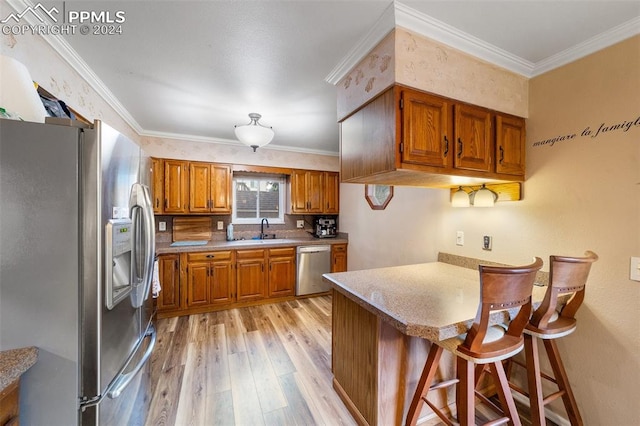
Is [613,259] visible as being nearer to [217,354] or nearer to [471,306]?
[471,306]

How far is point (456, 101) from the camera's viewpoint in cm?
145

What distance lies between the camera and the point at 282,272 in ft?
11.9

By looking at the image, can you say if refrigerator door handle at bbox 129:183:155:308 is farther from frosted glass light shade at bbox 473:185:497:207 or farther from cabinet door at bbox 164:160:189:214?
frosted glass light shade at bbox 473:185:497:207

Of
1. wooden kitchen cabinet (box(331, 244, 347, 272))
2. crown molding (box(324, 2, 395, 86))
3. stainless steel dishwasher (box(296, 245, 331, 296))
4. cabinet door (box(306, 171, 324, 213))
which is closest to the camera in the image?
crown molding (box(324, 2, 395, 86))

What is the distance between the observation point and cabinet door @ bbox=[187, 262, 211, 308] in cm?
313

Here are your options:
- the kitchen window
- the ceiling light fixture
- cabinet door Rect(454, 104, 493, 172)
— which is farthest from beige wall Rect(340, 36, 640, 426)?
the kitchen window

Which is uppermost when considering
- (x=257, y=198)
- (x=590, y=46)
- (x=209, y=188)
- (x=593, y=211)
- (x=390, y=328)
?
(x=590, y=46)

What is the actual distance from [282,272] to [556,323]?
299cm

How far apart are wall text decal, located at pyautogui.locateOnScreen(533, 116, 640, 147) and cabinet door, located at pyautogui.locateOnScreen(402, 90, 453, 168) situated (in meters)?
0.80

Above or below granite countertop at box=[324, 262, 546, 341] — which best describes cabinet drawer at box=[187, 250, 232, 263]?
below

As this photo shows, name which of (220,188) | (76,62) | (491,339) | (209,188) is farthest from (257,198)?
(491,339)

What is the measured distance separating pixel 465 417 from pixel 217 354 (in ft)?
6.77

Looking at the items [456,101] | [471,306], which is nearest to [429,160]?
[456,101]

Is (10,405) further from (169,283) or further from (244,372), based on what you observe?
(169,283)
